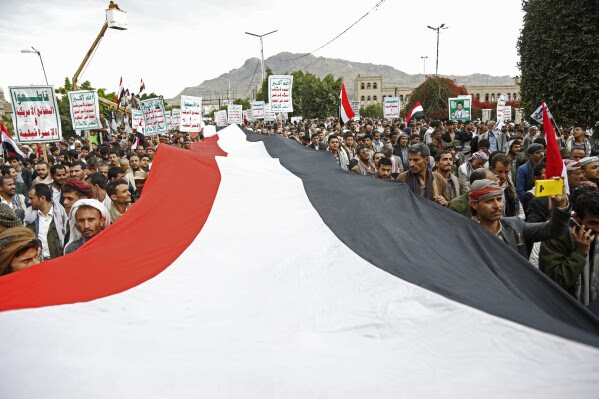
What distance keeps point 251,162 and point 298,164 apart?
543 millimetres

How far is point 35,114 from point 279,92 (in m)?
7.59

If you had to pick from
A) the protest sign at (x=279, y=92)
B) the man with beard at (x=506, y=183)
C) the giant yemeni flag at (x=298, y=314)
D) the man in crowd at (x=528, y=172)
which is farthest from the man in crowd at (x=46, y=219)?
the protest sign at (x=279, y=92)

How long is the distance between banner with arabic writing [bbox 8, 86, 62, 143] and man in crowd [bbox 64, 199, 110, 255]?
22.9ft

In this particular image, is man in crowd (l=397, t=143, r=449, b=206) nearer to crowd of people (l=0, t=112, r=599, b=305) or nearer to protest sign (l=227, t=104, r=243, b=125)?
crowd of people (l=0, t=112, r=599, b=305)

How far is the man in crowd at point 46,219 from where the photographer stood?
4766mm

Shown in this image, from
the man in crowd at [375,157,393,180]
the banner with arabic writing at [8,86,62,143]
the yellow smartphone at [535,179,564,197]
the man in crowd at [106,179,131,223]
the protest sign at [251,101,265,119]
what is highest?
the protest sign at [251,101,265,119]

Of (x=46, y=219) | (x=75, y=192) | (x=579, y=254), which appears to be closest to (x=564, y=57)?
(x=579, y=254)

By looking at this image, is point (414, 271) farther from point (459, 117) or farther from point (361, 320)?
point (459, 117)

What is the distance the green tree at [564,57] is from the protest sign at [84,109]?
12.3 metres

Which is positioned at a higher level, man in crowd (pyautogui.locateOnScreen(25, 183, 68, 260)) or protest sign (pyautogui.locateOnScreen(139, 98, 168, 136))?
protest sign (pyautogui.locateOnScreen(139, 98, 168, 136))

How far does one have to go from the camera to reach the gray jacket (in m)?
3.00

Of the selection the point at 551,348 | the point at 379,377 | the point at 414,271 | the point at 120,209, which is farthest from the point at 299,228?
the point at 120,209

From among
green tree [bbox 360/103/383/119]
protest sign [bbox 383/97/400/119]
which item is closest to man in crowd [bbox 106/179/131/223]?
protest sign [bbox 383/97/400/119]

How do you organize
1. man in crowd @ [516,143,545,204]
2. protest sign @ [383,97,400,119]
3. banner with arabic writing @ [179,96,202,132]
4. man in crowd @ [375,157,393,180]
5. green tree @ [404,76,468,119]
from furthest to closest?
green tree @ [404,76,468,119]
protest sign @ [383,97,400,119]
banner with arabic writing @ [179,96,202,132]
man in crowd @ [516,143,545,204]
man in crowd @ [375,157,393,180]
